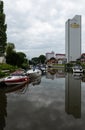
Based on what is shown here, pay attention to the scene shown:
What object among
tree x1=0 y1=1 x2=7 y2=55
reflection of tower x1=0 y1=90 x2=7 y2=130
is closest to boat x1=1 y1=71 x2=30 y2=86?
reflection of tower x1=0 y1=90 x2=7 y2=130

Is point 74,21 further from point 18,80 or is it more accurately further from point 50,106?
point 50,106

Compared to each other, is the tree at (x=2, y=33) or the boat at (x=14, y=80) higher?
the tree at (x=2, y=33)

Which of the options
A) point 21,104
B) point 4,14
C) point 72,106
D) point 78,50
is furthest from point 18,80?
point 78,50

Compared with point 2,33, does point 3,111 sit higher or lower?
lower

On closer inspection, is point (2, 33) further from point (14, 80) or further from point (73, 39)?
point (73, 39)

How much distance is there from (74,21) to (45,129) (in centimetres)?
15478

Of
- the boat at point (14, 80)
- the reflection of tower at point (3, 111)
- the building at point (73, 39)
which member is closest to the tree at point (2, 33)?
the boat at point (14, 80)

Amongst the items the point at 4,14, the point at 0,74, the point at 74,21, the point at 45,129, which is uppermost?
the point at 74,21

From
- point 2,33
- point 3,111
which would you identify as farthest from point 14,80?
point 2,33

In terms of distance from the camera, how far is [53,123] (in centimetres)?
955

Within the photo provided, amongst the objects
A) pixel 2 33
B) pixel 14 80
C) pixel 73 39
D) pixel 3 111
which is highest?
pixel 73 39

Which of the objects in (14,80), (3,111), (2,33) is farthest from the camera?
(2,33)

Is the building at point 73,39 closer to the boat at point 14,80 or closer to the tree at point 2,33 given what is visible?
the tree at point 2,33

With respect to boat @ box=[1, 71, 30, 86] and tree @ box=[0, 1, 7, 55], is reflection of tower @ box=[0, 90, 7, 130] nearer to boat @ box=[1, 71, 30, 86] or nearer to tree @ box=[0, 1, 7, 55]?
boat @ box=[1, 71, 30, 86]
